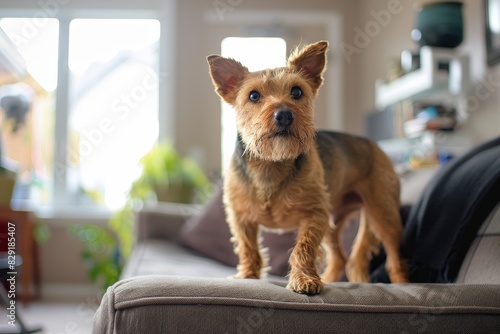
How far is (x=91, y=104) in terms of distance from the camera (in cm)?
530

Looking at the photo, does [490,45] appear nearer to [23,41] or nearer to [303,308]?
[303,308]

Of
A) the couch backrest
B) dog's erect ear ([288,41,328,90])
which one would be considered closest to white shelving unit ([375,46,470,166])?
the couch backrest

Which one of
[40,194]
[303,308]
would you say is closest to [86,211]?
[40,194]

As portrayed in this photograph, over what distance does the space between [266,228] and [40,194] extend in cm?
447

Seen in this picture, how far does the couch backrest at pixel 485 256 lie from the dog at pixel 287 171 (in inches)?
7.2

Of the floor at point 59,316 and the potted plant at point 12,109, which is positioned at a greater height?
the potted plant at point 12,109

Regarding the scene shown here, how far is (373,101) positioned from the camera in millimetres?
4883

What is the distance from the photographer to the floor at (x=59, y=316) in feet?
10.7

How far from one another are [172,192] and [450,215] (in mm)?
3079

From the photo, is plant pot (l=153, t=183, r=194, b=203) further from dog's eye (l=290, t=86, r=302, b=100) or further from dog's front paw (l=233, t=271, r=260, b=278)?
dog's eye (l=290, t=86, r=302, b=100)

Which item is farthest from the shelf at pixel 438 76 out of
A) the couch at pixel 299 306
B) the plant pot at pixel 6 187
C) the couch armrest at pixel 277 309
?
the plant pot at pixel 6 187

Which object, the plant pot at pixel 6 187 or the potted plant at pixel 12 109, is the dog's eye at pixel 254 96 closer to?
the plant pot at pixel 6 187

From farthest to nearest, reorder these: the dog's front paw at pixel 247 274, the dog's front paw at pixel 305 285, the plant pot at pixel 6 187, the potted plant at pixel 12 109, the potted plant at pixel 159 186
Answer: the potted plant at pixel 12 109, the potted plant at pixel 159 186, the plant pot at pixel 6 187, the dog's front paw at pixel 247 274, the dog's front paw at pixel 305 285

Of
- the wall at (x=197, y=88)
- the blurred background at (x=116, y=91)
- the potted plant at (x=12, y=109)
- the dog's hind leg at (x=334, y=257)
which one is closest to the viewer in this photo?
the dog's hind leg at (x=334, y=257)
